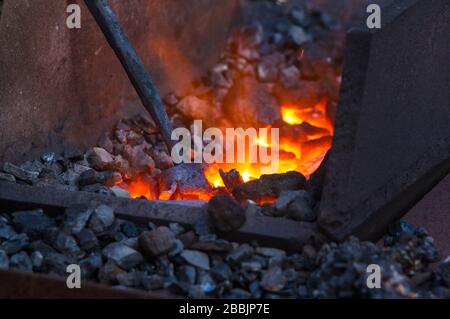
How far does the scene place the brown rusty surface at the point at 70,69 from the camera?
11.5 feet

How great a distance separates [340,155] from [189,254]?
788 millimetres

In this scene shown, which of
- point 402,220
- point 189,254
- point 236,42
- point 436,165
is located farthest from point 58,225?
point 236,42

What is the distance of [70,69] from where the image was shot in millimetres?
3867

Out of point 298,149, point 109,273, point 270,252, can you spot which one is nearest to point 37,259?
point 109,273

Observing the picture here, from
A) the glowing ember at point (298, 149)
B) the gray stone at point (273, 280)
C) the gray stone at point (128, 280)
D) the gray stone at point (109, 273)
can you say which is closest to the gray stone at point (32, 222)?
the gray stone at point (109, 273)

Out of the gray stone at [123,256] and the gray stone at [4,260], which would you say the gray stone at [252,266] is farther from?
the gray stone at [4,260]

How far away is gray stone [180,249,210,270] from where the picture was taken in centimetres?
302

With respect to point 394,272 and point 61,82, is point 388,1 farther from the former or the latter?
point 61,82

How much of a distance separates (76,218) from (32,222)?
0.23 metres

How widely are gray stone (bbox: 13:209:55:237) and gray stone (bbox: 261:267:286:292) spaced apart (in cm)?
101

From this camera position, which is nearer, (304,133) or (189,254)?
(189,254)

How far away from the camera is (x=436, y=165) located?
367 cm

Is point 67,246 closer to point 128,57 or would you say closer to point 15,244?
point 15,244

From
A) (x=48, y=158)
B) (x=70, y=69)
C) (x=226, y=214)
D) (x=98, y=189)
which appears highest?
(x=70, y=69)
